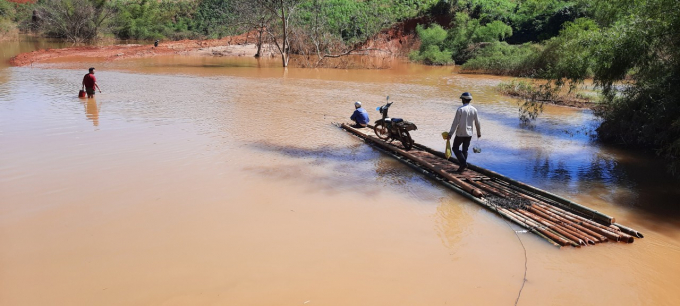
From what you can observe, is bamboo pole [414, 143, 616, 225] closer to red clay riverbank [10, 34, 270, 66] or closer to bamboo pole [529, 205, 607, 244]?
bamboo pole [529, 205, 607, 244]

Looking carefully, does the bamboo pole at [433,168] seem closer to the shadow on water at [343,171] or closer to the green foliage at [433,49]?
the shadow on water at [343,171]

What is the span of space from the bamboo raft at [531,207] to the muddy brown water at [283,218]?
179 millimetres

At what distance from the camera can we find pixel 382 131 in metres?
11.1

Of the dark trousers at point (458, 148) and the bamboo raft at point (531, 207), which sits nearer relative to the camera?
the bamboo raft at point (531, 207)

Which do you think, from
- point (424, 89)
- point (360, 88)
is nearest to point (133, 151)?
point (360, 88)

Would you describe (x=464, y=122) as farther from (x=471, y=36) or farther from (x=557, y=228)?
(x=471, y=36)

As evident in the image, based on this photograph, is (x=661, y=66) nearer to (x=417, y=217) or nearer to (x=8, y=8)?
(x=417, y=217)

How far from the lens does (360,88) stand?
21609mm

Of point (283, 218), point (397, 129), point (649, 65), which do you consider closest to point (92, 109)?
point (397, 129)

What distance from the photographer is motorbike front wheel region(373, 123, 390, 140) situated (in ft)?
36.3

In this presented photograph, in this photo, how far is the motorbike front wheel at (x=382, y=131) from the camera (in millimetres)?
11055

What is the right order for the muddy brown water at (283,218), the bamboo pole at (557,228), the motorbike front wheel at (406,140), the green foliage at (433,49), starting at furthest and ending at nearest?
the green foliage at (433,49), the motorbike front wheel at (406,140), the bamboo pole at (557,228), the muddy brown water at (283,218)

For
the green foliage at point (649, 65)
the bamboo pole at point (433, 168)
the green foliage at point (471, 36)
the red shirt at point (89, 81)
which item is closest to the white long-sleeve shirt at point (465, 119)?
the bamboo pole at point (433, 168)

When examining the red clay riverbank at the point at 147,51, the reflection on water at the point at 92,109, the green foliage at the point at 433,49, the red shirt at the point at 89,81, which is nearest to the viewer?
the reflection on water at the point at 92,109
